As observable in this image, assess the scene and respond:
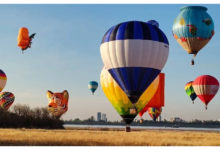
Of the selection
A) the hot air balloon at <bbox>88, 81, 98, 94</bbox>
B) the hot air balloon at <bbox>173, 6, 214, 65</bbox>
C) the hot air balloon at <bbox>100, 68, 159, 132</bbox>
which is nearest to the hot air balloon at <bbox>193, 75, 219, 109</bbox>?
the hot air balloon at <bbox>173, 6, 214, 65</bbox>

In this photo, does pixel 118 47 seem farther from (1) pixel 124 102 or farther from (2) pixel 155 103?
(2) pixel 155 103

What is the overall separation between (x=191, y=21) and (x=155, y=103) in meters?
14.4

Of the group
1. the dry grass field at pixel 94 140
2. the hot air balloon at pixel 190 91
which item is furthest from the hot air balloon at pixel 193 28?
the hot air balloon at pixel 190 91

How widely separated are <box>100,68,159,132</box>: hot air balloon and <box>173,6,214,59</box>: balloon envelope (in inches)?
257

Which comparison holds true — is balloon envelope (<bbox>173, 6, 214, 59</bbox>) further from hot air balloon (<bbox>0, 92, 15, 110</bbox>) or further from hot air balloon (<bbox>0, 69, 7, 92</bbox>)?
hot air balloon (<bbox>0, 92, 15, 110</bbox>)

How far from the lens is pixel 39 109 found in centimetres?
7194

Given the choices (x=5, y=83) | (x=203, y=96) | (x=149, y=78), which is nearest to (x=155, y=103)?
(x=203, y=96)

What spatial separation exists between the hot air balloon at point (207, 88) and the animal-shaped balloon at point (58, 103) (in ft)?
88.0

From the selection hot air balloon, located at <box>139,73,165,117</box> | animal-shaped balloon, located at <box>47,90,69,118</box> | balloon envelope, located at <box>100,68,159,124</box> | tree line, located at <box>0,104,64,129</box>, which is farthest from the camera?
animal-shaped balloon, located at <box>47,90,69,118</box>

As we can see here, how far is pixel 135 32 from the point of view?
39.0 meters

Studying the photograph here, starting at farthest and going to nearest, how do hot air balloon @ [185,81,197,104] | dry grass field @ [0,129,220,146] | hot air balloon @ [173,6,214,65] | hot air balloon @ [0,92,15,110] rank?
hot air balloon @ [0,92,15,110]
hot air balloon @ [185,81,197,104]
hot air balloon @ [173,6,214,65]
dry grass field @ [0,129,220,146]

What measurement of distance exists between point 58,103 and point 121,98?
3251 centimetres

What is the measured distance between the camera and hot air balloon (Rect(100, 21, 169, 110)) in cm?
3844

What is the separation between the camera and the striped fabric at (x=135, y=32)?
38.9m
